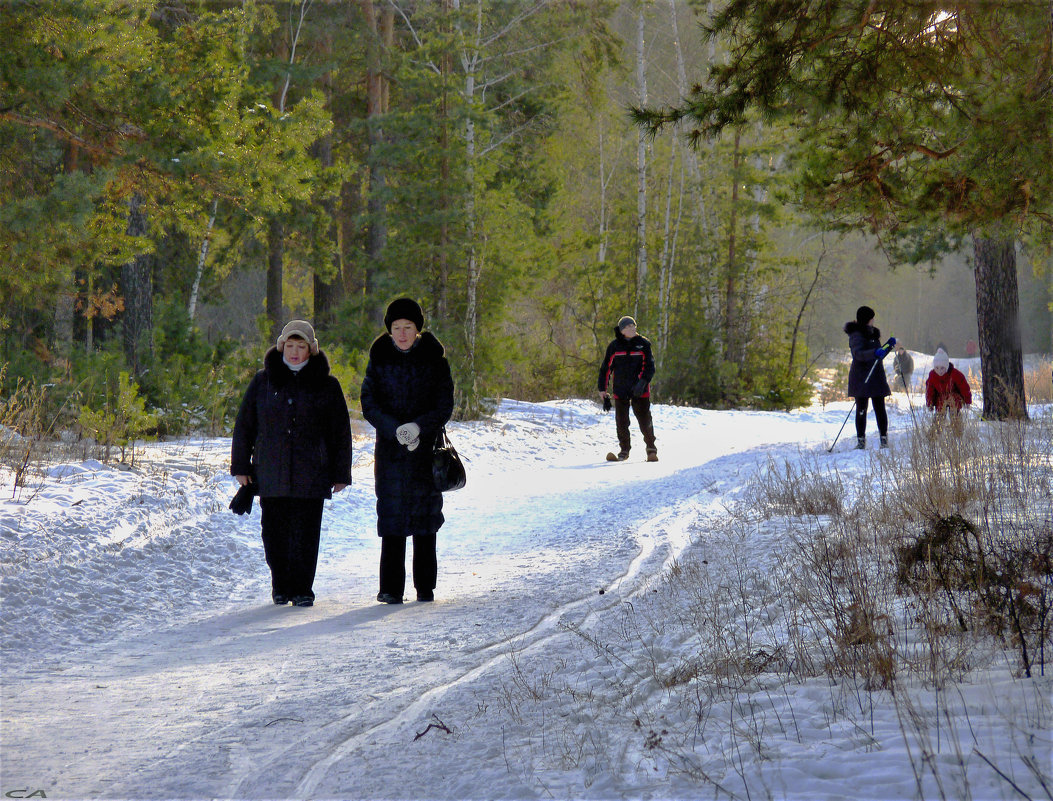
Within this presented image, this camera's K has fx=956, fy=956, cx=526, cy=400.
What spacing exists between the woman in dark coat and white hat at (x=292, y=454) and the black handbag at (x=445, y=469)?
0.70 meters

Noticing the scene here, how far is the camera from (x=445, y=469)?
7156 millimetres

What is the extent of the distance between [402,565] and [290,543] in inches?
33.5

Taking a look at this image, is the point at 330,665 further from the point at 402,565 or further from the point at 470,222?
the point at 470,222

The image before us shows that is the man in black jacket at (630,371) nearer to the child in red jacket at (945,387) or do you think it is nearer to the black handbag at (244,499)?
the child in red jacket at (945,387)

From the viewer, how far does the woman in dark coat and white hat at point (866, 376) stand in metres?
14.1

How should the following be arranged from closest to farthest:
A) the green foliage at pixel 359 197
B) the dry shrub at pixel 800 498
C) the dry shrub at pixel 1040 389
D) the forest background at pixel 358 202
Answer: the dry shrub at pixel 800 498 < the forest background at pixel 358 202 < the green foliage at pixel 359 197 < the dry shrub at pixel 1040 389

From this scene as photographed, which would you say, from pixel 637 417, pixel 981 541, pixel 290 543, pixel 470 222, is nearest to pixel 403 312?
pixel 290 543

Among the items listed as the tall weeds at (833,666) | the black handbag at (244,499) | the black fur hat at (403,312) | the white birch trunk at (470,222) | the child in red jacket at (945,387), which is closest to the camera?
the tall weeds at (833,666)

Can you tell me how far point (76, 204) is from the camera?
1183 centimetres

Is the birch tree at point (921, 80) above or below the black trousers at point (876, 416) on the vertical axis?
above

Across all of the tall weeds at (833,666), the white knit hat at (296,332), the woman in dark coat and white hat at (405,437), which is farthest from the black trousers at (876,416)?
the white knit hat at (296,332)

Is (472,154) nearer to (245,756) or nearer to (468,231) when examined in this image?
(468,231)

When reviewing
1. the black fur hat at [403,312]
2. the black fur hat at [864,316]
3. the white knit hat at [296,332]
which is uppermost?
the black fur hat at [864,316]

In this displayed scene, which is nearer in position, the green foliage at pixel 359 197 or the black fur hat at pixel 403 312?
the black fur hat at pixel 403 312
